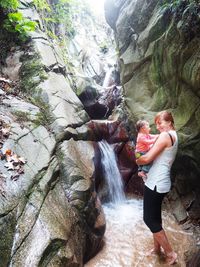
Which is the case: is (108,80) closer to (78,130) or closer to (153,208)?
(78,130)

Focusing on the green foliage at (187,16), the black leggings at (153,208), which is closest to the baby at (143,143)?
the black leggings at (153,208)

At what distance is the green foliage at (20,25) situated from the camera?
7889 millimetres

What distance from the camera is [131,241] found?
5.66 metres

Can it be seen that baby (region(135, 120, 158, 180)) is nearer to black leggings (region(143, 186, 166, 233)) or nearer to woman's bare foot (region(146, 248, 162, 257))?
black leggings (region(143, 186, 166, 233))

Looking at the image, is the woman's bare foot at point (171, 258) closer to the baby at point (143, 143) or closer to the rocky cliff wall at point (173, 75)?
the baby at point (143, 143)

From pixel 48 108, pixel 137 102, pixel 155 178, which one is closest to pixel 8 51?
pixel 48 108

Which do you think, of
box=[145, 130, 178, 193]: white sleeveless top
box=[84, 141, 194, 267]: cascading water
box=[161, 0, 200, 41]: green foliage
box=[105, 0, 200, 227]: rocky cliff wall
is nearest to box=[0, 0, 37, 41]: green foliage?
box=[105, 0, 200, 227]: rocky cliff wall

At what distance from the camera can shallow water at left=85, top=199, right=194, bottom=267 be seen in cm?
487

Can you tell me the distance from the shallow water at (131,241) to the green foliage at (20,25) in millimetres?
5828

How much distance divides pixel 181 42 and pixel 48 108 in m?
3.74

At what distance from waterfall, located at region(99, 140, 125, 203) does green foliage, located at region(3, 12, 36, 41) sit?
4.24 meters

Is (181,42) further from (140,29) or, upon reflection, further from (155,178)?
(155,178)

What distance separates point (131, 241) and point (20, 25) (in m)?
6.85

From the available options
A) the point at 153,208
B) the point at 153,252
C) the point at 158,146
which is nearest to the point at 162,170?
the point at 158,146
